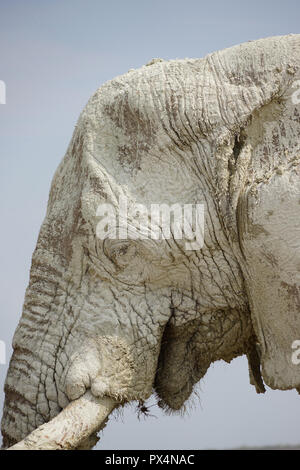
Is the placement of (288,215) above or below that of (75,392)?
above

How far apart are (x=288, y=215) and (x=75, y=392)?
0.99 metres

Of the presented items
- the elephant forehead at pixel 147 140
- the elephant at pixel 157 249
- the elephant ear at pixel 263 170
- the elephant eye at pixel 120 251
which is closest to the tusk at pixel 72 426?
the elephant at pixel 157 249

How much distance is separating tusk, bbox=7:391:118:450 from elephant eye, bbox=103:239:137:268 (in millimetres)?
501

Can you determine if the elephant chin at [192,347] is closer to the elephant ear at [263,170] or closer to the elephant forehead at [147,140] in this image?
the elephant ear at [263,170]

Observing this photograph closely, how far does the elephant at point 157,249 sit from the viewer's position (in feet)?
12.6

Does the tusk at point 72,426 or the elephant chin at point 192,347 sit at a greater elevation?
the elephant chin at point 192,347

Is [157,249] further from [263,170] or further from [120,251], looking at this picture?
[263,170]

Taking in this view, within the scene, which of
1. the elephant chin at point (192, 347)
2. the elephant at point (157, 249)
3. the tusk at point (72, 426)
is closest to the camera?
the tusk at point (72, 426)

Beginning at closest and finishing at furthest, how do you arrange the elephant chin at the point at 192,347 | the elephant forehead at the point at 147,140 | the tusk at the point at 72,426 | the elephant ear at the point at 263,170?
the tusk at the point at 72,426 → the elephant ear at the point at 263,170 → the elephant forehead at the point at 147,140 → the elephant chin at the point at 192,347

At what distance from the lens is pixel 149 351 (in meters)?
3.96

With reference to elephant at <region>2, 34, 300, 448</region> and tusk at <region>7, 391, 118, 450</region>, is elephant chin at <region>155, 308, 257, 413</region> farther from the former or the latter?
tusk at <region>7, 391, 118, 450</region>

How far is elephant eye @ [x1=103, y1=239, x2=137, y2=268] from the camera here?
12.8ft

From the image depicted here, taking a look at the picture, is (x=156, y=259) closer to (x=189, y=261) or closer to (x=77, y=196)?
(x=189, y=261)
